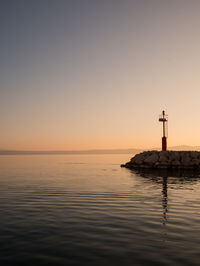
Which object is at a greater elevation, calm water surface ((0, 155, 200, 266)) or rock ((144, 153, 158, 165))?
rock ((144, 153, 158, 165))

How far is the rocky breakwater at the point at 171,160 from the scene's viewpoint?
47.9m

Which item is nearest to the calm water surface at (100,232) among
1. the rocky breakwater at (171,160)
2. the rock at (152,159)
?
the rocky breakwater at (171,160)

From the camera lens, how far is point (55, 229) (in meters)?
10.3

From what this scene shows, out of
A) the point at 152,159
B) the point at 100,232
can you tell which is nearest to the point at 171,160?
the point at 152,159

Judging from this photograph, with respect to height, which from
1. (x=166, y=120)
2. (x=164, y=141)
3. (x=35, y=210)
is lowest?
(x=35, y=210)

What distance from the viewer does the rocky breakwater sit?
4794cm

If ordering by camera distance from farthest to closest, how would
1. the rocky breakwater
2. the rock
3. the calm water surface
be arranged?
the rock
the rocky breakwater
the calm water surface

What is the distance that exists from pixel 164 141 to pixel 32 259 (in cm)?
4904

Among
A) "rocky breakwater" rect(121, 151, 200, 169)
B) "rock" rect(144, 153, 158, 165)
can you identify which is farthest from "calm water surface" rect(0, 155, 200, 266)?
"rock" rect(144, 153, 158, 165)

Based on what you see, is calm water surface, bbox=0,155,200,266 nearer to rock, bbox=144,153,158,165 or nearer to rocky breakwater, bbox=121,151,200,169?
rocky breakwater, bbox=121,151,200,169

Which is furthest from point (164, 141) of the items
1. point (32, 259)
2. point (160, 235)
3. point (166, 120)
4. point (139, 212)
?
point (32, 259)

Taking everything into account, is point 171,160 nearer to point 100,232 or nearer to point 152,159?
point 152,159

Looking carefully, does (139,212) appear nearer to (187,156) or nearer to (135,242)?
(135,242)

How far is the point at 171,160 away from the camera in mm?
49344
